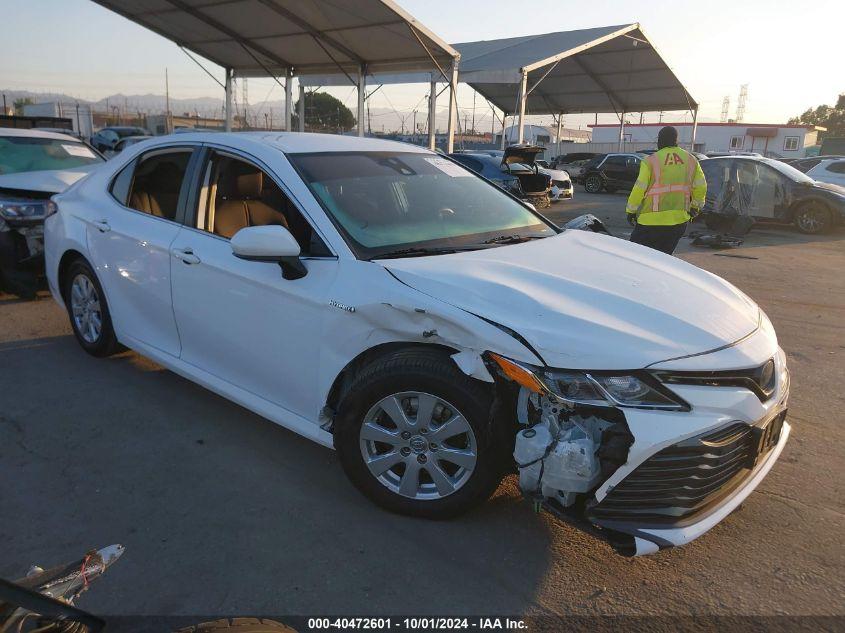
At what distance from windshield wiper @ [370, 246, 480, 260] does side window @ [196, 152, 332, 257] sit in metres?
0.67

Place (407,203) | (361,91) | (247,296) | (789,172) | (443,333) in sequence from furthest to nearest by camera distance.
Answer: (361,91) < (789,172) < (407,203) < (247,296) < (443,333)

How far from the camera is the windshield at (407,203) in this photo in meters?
Result: 3.22

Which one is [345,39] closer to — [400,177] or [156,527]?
[400,177]

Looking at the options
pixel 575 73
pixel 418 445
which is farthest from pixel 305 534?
pixel 575 73

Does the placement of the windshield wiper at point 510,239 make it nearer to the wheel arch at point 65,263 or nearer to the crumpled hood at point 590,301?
the crumpled hood at point 590,301

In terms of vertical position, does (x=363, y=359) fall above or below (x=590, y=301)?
below

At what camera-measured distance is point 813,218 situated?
1353 centimetres

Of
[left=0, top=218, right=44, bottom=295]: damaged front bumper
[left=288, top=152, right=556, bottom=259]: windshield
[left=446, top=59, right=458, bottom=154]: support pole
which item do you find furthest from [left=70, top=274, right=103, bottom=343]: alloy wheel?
[left=446, top=59, right=458, bottom=154]: support pole

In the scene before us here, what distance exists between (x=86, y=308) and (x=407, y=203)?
273cm

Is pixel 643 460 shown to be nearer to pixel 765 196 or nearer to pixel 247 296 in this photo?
pixel 247 296

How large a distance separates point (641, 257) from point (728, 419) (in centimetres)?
135

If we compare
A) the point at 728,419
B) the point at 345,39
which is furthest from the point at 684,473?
the point at 345,39

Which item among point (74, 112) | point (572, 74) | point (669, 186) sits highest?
point (572, 74)

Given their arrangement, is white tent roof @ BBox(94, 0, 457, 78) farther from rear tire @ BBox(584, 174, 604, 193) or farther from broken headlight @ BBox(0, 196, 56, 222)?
rear tire @ BBox(584, 174, 604, 193)
